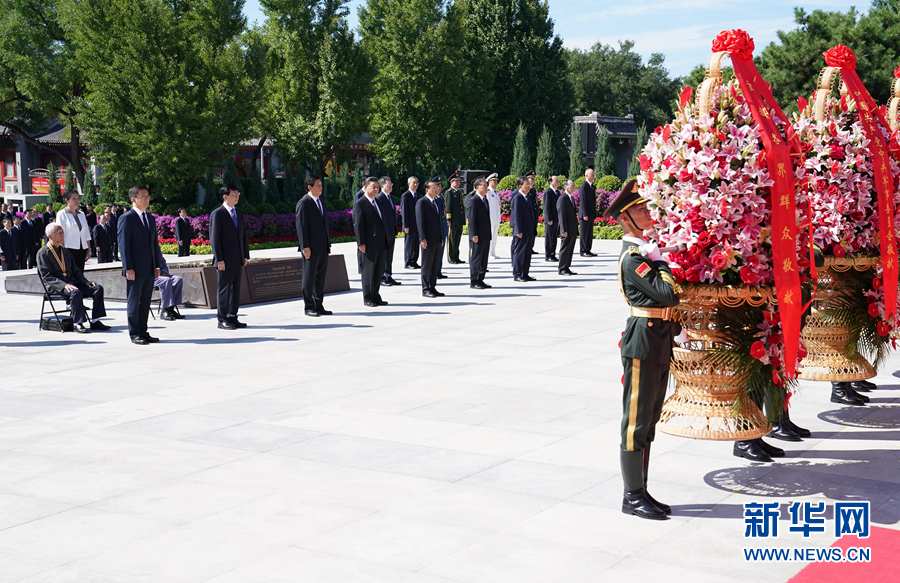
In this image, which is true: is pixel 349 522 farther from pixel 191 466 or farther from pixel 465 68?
pixel 465 68

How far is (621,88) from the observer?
71562mm

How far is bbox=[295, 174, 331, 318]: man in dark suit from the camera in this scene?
13.3 m

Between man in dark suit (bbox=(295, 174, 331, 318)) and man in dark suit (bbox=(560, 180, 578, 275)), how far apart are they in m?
6.22

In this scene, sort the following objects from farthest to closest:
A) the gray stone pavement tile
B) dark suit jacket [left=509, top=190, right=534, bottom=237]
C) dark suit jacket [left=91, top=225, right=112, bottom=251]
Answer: dark suit jacket [left=91, top=225, right=112, bottom=251] < dark suit jacket [left=509, top=190, right=534, bottom=237] < the gray stone pavement tile

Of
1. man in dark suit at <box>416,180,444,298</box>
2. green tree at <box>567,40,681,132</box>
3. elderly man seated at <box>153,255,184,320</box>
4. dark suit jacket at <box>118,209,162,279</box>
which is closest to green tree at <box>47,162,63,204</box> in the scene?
elderly man seated at <box>153,255,184,320</box>

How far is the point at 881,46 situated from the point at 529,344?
86.8 ft

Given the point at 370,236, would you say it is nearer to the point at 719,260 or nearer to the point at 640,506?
the point at 719,260

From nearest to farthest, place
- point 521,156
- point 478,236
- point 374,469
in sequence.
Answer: point 374,469 < point 478,236 < point 521,156

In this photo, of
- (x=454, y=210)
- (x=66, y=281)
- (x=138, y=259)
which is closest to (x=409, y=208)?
(x=454, y=210)

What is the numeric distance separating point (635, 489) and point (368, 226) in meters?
9.21

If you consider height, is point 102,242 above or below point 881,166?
below

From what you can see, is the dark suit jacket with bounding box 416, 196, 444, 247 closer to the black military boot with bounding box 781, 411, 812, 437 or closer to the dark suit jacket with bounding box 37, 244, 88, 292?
the dark suit jacket with bounding box 37, 244, 88, 292

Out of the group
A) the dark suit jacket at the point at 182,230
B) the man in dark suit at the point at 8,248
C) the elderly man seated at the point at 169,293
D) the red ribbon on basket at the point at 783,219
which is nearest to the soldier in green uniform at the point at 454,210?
the elderly man seated at the point at 169,293

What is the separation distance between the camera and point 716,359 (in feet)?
19.5
